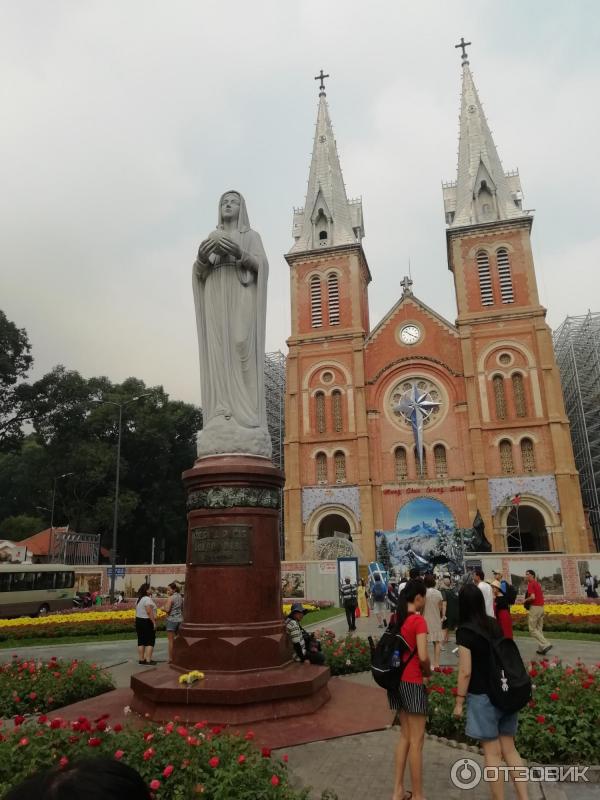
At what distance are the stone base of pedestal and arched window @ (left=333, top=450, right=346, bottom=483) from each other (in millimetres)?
29519

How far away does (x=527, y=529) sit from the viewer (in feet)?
116

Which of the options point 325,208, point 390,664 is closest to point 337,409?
point 325,208

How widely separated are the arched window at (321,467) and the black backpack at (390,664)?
31592 millimetres

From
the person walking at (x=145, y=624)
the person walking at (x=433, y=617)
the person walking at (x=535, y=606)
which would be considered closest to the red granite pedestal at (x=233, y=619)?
the person walking at (x=145, y=624)

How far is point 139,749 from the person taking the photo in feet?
13.4

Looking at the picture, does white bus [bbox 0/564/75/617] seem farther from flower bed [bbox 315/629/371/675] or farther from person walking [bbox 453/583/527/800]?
person walking [bbox 453/583/527/800]

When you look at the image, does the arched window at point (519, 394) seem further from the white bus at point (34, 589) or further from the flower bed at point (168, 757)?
the flower bed at point (168, 757)

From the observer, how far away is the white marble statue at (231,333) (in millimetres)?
7594

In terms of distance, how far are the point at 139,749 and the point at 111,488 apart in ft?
123

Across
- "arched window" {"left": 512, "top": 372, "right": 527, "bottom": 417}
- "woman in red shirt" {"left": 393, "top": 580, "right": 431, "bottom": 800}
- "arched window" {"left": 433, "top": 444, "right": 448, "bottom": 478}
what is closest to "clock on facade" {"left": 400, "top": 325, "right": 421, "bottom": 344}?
"arched window" {"left": 512, "top": 372, "right": 527, "bottom": 417}

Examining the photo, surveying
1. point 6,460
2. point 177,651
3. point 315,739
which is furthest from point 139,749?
point 6,460

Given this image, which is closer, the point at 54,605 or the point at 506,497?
the point at 54,605

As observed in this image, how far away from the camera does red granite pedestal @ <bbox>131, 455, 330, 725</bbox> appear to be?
5.79m

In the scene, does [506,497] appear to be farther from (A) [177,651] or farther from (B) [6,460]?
(B) [6,460]
